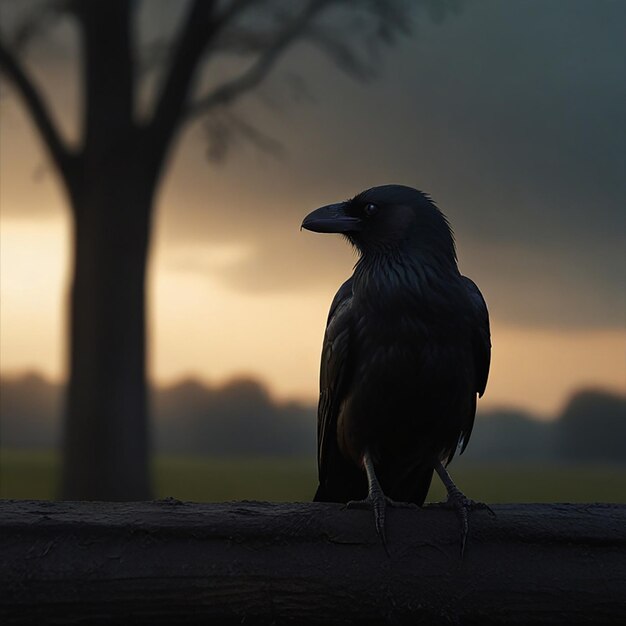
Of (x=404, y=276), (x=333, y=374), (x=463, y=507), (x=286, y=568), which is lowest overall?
(x=286, y=568)

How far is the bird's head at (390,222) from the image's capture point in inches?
101

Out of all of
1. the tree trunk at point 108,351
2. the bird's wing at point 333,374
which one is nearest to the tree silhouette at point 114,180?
the tree trunk at point 108,351

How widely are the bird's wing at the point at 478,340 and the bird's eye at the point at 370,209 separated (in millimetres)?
327

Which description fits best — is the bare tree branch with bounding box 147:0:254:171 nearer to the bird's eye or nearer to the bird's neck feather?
the bird's eye

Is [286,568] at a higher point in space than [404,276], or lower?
lower

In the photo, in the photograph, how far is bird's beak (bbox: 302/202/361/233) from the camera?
8.66 ft

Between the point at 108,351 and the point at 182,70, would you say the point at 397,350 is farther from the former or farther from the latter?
the point at 182,70

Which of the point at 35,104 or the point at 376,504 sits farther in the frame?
the point at 35,104

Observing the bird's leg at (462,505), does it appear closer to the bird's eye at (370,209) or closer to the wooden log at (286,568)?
the wooden log at (286,568)

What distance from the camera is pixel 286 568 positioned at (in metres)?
1.89

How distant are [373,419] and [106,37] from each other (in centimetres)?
452

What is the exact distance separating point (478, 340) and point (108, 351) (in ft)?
11.9

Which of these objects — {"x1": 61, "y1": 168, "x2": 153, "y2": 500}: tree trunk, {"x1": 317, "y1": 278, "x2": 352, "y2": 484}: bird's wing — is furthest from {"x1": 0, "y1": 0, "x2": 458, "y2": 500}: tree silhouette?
{"x1": 317, "y1": 278, "x2": 352, "y2": 484}: bird's wing

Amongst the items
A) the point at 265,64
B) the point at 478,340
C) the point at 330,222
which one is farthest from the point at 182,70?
the point at 478,340
